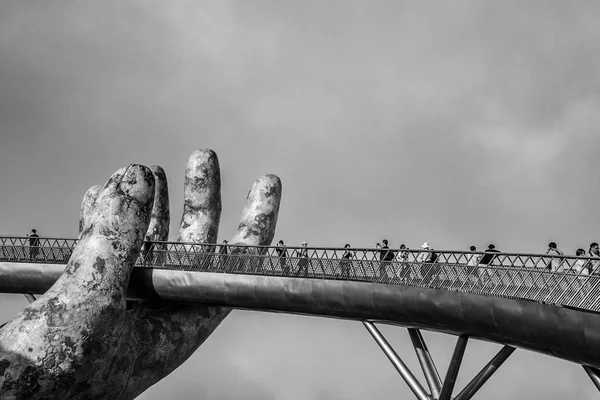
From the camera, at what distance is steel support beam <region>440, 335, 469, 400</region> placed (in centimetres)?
2522

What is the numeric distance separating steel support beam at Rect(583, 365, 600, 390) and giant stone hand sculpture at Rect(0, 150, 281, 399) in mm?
15536

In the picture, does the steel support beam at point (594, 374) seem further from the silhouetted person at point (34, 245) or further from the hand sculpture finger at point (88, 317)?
the silhouetted person at point (34, 245)

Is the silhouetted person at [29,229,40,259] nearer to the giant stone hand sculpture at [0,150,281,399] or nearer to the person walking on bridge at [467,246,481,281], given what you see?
the giant stone hand sculpture at [0,150,281,399]

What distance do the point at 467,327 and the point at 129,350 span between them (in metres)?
12.8

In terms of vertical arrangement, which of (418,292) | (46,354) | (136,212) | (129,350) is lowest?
(46,354)

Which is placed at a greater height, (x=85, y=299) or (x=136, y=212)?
(x=136, y=212)

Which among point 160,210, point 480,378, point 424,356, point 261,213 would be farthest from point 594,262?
point 160,210

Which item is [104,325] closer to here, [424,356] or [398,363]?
[398,363]

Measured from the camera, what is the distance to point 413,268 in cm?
2569

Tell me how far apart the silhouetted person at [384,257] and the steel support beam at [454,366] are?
3256 millimetres

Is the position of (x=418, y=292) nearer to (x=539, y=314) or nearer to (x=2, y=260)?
(x=539, y=314)

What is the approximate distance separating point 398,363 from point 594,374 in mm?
6715

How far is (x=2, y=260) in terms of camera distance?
3725 cm

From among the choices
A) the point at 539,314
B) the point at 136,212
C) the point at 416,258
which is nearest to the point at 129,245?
the point at 136,212
